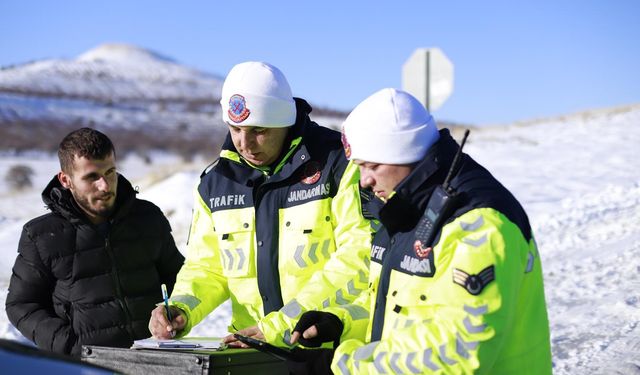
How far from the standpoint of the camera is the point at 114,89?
105688 millimetres

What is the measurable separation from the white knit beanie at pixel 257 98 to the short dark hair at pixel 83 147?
84 cm

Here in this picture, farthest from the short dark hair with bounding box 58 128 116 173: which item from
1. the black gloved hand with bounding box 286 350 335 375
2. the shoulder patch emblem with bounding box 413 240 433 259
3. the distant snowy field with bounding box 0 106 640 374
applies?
the distant snowy field with bounding box 0 106 640 374

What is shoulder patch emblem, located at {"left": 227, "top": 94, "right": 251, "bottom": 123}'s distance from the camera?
4.24 metres

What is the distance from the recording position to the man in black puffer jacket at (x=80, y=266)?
4.76 m

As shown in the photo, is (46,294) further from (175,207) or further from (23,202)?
(23,202)

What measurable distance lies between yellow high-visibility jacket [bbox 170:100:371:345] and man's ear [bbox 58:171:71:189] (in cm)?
79

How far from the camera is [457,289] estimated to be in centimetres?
296

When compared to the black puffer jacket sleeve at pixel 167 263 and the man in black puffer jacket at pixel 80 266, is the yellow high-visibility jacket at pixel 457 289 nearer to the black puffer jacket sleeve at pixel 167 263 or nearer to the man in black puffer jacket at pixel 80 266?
the man in black puffer jacket at pixel 80 266

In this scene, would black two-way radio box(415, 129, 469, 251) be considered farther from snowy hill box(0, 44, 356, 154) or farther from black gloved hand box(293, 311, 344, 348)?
snowy hill box(0, 44, 356, 154)

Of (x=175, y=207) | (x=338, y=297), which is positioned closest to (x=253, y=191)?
(x=338, y=297)

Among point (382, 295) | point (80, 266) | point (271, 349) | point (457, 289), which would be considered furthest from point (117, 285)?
point (457, 289)

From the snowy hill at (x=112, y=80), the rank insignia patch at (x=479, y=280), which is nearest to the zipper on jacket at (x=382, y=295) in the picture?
the rank insignia patch at (x=479, y=280)

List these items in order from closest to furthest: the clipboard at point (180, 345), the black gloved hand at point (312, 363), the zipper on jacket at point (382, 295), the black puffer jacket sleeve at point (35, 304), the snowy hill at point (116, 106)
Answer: the zipper on jacket at point (382, 295) → the black gloved hand at point (312, 363) → the clipboard at point (180, 345) → the black puffer jacket sleeve at point (35, 304) → the snowy hill at point (116, 106)

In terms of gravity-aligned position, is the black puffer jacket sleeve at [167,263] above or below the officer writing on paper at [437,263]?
below
